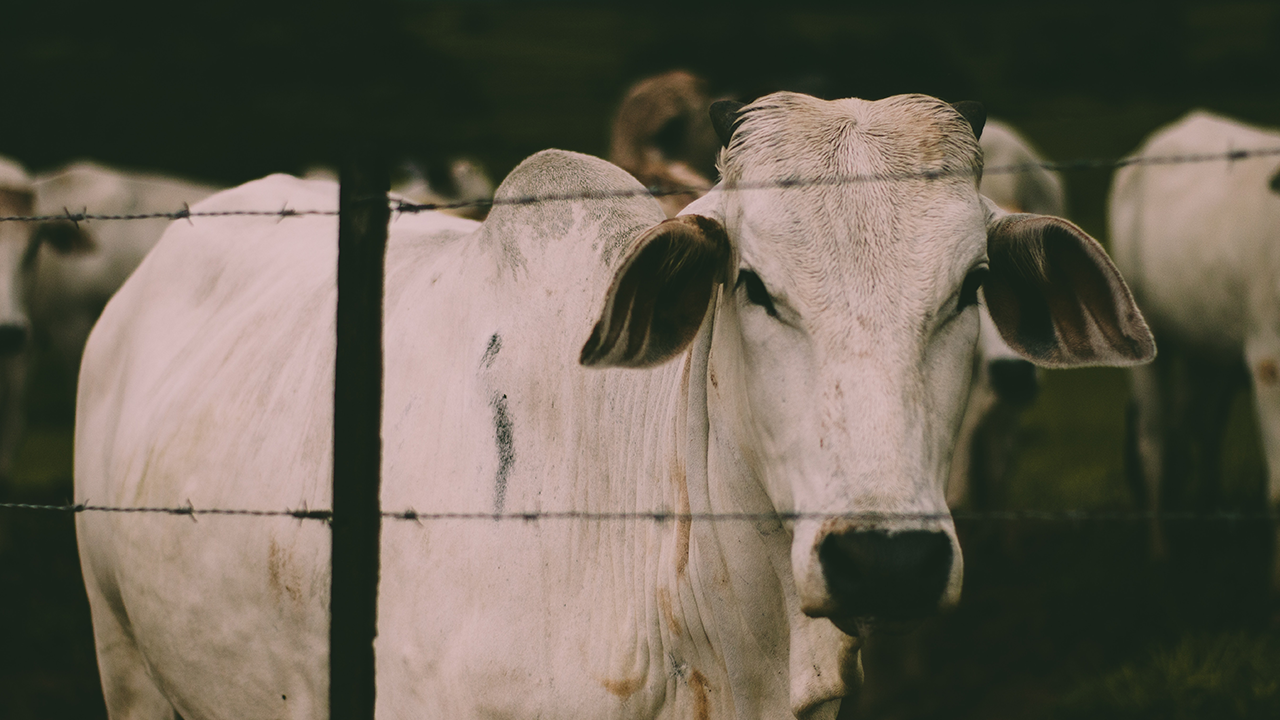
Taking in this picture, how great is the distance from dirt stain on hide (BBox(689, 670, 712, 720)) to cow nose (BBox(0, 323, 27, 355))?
617 centimetres

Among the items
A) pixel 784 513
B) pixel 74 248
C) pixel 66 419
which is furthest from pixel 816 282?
pixel 66 419

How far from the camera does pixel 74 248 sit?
747cm

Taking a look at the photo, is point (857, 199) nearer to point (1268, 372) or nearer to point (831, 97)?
point (831, 97)

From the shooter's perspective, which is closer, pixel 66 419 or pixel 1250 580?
pixel 1250 580

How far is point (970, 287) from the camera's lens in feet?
6.31

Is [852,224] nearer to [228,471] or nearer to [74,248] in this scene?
[228,471]

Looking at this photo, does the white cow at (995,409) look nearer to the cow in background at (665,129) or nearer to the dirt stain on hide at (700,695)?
the cow in background at (665,129)

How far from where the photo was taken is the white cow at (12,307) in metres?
7.07

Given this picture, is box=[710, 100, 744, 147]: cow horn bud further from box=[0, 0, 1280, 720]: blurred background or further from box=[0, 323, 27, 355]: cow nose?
box=[0, 323, 27, 355]: cow nose

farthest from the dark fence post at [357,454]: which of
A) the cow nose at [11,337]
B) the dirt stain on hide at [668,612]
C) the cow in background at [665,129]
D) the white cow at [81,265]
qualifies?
the white cow at [81,265]

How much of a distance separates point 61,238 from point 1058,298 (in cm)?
699

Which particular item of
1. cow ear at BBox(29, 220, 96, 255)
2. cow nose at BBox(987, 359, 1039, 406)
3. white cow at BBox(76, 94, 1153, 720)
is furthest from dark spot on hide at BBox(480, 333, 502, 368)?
cow ear at BBox(29, 220, 96, 255)

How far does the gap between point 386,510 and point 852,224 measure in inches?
45.0

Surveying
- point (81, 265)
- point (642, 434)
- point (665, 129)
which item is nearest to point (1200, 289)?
point (665, 129)
